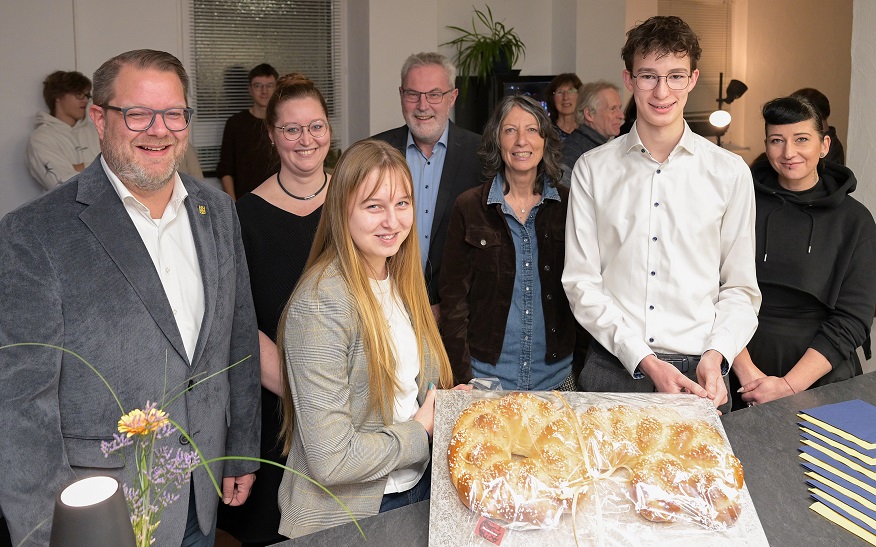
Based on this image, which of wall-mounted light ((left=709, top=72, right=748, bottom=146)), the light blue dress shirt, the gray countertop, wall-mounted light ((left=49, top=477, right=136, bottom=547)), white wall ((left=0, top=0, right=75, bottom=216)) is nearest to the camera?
wall-mounted light ((left=49, top=477, right=136, bottom=547))

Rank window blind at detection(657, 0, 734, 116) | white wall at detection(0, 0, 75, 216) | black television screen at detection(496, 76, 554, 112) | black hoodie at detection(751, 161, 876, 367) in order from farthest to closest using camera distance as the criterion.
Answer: window blind at detection(657, 0, 734, 116)
black television screen at detection(496, 76, 554, 112)
white wall at detection(0, 0, 75, 216)
black hoodie at detection(751, 161, 876, 367)

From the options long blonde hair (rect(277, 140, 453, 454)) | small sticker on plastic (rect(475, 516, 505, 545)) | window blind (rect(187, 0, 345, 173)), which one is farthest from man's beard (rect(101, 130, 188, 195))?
window blind (rect(187, 0, 345, 173))

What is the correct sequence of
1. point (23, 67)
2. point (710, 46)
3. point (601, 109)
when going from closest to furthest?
point (601, 109)
point (23, 67)
point (710, 46)

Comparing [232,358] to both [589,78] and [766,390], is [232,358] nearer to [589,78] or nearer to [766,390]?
[766,390]

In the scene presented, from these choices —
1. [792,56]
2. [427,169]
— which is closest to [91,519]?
[427,169]

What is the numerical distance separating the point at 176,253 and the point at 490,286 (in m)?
1.05

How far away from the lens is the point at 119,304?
1763 mm

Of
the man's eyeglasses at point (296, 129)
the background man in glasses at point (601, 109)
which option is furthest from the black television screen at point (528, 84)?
the man's eyeglasses at point (296, 129)

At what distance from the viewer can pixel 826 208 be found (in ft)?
8.71

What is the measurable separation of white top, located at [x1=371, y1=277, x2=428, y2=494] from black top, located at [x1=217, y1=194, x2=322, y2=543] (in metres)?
0.61

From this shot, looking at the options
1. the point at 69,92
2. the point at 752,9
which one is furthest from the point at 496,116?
the point at 752,9

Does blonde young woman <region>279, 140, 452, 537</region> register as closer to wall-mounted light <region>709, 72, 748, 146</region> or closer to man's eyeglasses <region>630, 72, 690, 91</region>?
man's eyeglasses <region>630, 72, 690, 91</region>

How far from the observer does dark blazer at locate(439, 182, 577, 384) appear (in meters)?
2.62

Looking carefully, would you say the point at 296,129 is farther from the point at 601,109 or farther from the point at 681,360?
the point at 601,109
